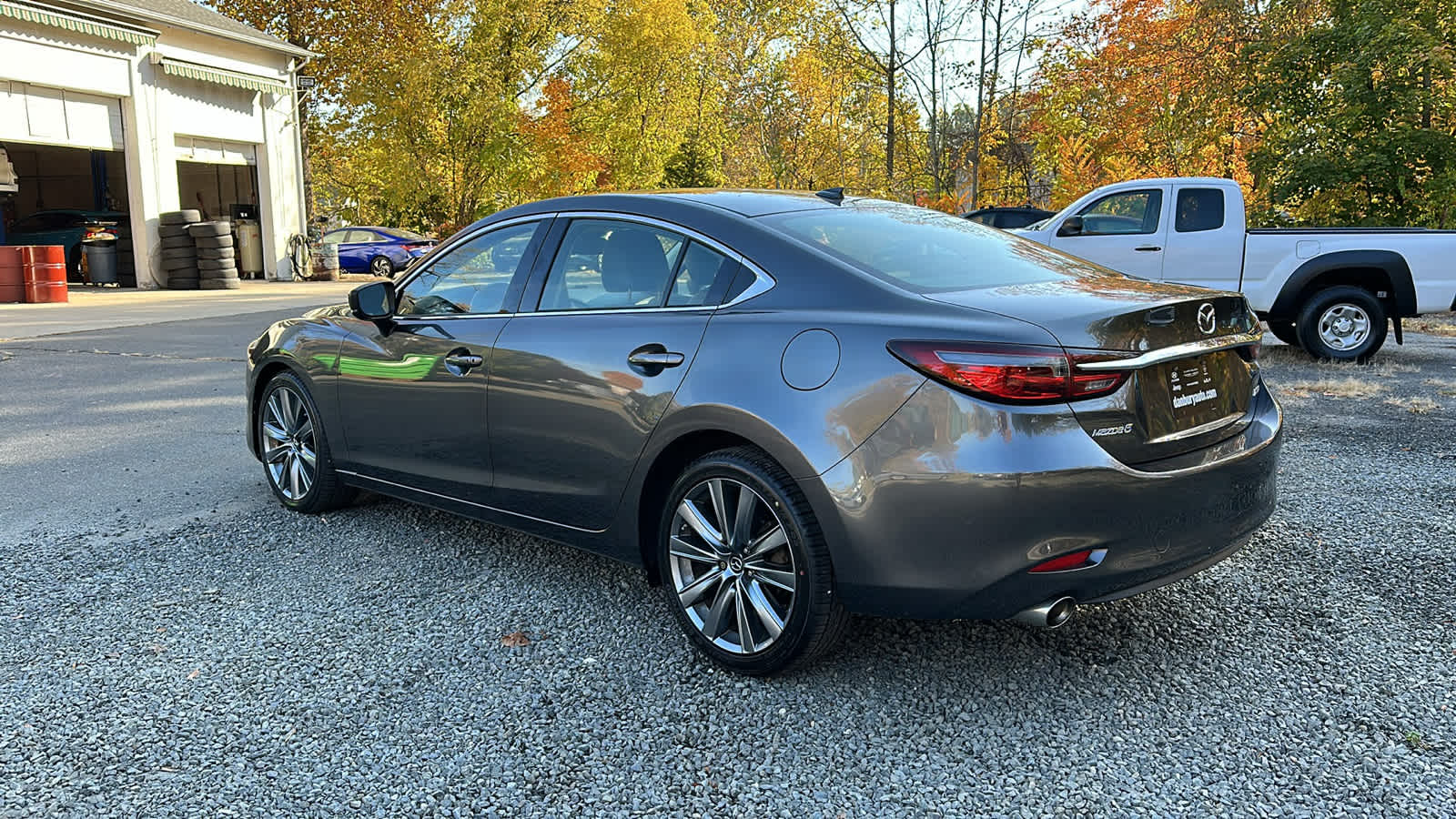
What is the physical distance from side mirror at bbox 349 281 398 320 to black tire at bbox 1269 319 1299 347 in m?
9.53

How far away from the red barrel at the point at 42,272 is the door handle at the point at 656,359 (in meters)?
18.3

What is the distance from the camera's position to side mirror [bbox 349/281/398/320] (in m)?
4.44

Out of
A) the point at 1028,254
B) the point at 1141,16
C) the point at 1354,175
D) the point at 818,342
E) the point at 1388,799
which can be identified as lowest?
the point at 1388,799

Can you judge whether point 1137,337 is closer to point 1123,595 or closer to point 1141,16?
point 1123,595

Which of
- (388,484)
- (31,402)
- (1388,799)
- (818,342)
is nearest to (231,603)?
(388,484)

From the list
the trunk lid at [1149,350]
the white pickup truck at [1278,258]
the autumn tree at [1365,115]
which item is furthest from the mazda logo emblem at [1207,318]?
the autumn tree at [1365,115]

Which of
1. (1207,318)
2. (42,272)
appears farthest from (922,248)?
(42,272)

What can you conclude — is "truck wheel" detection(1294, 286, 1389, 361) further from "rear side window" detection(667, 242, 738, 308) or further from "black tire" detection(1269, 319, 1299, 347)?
"rear side window" detection(667, 242, 738, 308)

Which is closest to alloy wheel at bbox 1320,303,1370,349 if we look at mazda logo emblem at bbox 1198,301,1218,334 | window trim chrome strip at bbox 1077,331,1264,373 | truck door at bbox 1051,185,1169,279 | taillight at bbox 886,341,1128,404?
truck door at bbox 1051,185,1169,279

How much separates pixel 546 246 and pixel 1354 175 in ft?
54.3

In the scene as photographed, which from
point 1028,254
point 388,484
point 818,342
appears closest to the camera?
point 818,342

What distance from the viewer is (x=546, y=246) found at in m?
4.04

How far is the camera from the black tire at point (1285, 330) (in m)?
10.9

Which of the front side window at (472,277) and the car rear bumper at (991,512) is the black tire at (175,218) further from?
the car rear bumper at (991,512)
